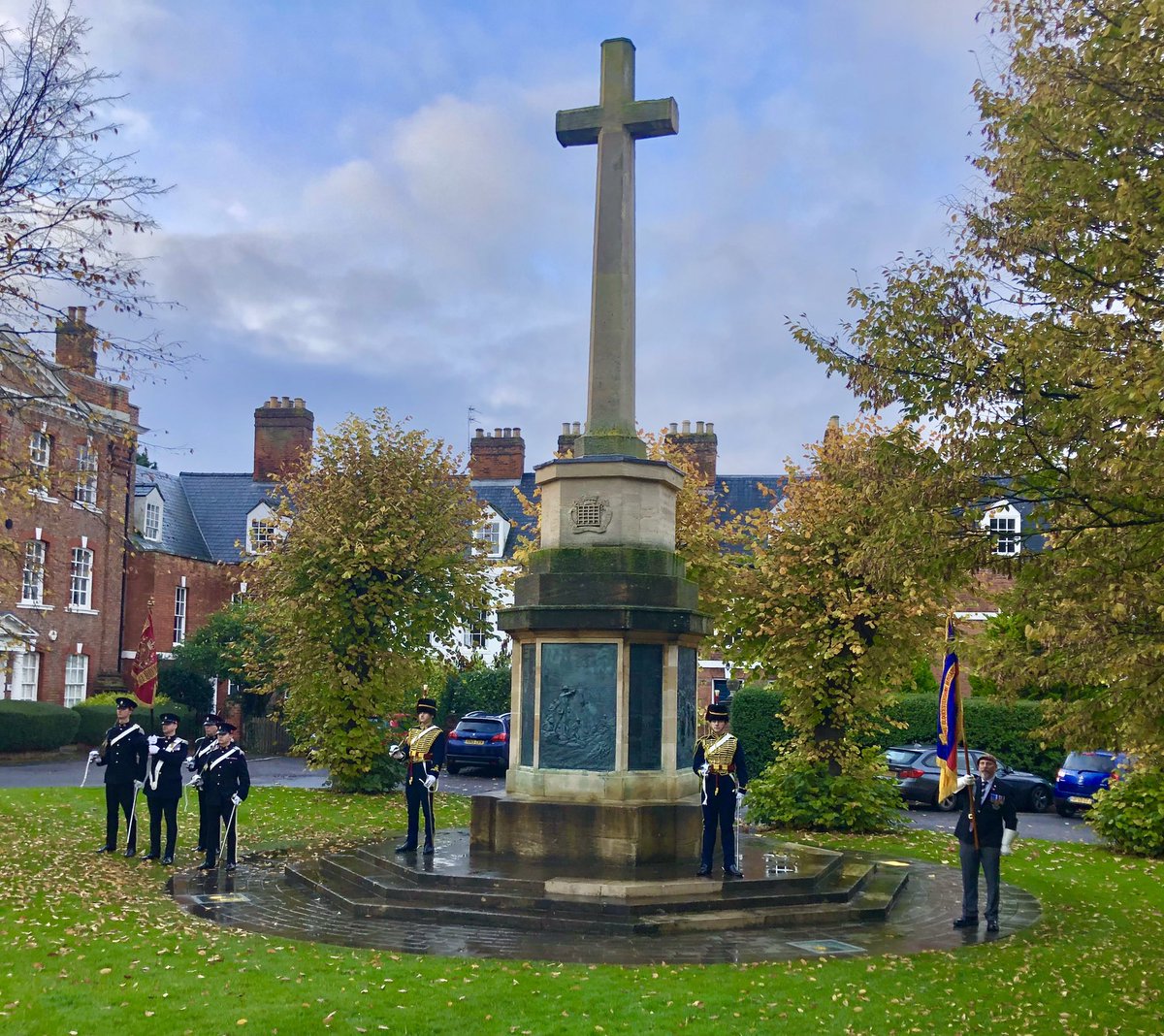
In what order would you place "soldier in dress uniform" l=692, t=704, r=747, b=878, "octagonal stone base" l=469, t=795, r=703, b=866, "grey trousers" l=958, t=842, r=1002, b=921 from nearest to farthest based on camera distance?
"grey trousers" l=958, t=842, r=1002, b=921 → "soldier in dress uniform" l=692, t=704, r=747, b=878 → "octagonal stone base" l=469, t=795, r=703, b=866

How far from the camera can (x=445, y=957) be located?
981 centimetres

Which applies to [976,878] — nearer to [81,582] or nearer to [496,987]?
Answer: [496,987]

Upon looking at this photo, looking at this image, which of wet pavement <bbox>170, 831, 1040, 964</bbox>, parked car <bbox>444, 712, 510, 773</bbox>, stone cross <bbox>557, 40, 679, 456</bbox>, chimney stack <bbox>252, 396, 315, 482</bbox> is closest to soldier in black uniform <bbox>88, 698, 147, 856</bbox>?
wet pavement <bbox>170, 831, 1040, 964</bbox>

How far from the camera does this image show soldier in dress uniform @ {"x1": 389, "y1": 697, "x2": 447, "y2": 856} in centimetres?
1405

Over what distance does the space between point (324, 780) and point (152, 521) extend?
19.3m

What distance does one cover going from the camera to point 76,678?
39.1 metres

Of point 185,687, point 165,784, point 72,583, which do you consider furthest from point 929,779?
point 72,583

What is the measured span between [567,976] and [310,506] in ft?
56.3

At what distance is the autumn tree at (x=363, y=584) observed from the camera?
24.4 m

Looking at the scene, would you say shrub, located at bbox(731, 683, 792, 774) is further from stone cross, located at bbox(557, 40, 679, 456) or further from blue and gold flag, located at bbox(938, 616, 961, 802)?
blue and gold flag, located at bbox(938, 616, 961, 802)

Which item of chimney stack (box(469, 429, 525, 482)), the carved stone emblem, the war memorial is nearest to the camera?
the war memorial

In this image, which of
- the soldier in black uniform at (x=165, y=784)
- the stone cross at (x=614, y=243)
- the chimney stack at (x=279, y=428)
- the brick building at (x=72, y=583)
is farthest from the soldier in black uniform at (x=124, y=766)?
the chimney stack at (x=279, y=428)

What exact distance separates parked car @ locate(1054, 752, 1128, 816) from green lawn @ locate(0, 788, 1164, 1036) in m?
16.0

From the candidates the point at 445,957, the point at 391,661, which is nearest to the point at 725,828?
the point at 445,957
